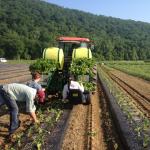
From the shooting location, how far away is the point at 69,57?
1639 centimetres

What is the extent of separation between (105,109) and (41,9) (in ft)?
453

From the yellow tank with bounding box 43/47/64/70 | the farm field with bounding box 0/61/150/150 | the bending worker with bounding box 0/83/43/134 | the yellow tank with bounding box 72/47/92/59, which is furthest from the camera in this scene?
the yellow tank with bounding box 43/47/64/70

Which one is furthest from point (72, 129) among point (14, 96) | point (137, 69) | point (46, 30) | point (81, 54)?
point (46, 30)

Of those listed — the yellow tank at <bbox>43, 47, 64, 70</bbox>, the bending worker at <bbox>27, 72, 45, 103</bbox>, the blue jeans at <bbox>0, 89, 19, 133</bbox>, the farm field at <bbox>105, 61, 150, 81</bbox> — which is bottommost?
the farm field at <bbox>105, 61, 150, 81</bbox>

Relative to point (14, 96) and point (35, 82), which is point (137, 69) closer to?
point (35, 82)

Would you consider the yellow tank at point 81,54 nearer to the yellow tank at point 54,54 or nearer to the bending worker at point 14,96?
the yellow tank at point 54,54

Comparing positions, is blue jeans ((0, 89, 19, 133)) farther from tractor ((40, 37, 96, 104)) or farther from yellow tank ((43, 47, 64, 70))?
yellow tank ((43, 47, 64, 70))

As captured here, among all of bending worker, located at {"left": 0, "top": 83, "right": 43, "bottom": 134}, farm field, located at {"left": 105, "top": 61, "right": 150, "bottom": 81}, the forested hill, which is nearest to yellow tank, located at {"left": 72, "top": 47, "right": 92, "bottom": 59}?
bending worker, located at {"left": 0, "top": 83, "right": 43, "bottom": 134}

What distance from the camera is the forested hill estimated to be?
9294cm

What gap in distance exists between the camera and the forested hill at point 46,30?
92938mm

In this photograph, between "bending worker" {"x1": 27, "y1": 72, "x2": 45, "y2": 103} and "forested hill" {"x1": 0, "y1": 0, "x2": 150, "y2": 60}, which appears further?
"forested hill" {"x1": 0, "y1": 0, "x2": 150, "y2": 60}

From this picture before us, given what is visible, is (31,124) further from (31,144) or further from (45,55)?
(45,55)

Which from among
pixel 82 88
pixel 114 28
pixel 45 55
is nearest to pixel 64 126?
pixel 82 88

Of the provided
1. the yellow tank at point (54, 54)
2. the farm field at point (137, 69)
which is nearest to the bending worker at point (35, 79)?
the yellow tank at point (54, 54)
